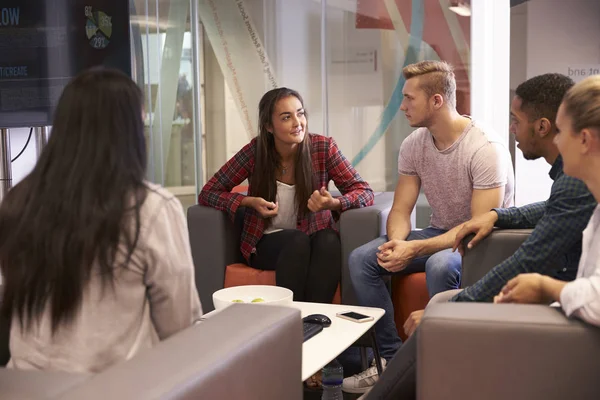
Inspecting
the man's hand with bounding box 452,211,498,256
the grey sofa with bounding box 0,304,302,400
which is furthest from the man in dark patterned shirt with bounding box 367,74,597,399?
the grey sofa with bounding box 0,304,302,400

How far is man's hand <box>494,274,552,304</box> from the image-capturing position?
1715 millimetres

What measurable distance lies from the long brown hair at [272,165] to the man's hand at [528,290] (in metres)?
1.84

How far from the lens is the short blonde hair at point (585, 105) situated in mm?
Result: 1646

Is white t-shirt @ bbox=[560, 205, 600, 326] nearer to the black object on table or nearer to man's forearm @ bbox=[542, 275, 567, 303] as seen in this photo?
man's forearm @ bbox=[542, 275, 567, 303]

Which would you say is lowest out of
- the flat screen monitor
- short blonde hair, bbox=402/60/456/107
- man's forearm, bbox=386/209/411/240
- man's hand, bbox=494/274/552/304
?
man's forearm, bbox=386/209/411/240

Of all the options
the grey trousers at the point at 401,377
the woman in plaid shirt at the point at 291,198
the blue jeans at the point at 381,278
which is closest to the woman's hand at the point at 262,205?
the woman in plaid shirt at the point at 291,198

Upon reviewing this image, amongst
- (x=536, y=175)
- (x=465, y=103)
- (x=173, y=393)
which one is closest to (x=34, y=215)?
(x=173, y=393)

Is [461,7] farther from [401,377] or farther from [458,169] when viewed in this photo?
[401,377]

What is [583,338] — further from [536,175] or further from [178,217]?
[536,175]

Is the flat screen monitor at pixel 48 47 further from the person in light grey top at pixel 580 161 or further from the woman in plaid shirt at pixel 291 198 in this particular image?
the person in light grey top at pixel 580 161

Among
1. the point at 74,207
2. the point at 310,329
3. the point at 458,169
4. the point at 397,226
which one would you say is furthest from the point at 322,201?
the point at 74,207

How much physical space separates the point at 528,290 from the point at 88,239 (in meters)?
0.98

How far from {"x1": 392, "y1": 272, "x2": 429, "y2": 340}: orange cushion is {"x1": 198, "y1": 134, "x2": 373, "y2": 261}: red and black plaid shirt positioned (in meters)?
0.45

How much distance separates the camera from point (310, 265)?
3383 millimetres
